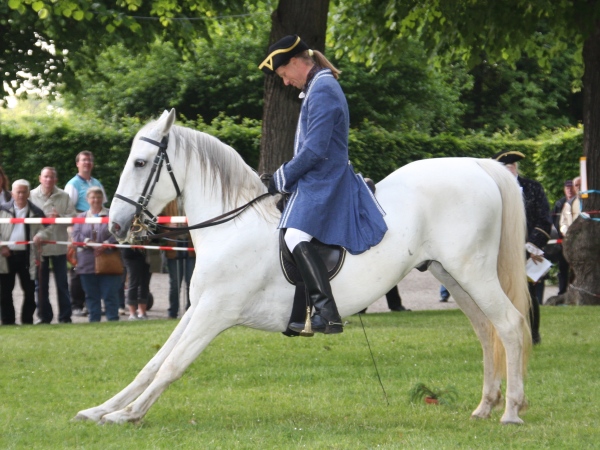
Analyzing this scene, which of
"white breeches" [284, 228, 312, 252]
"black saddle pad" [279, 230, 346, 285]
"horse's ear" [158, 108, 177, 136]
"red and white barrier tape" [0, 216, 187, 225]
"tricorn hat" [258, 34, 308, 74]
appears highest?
"tricorn hat" [258, 34, 308, 74]

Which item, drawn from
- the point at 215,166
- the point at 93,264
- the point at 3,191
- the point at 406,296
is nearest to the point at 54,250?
the point at 93,264

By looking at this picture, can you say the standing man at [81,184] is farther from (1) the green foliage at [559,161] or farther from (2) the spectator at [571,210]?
(1) the green foliage at [559,161]

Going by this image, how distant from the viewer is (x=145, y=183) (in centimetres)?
755

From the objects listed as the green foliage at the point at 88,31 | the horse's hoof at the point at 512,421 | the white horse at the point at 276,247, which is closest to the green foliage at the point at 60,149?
the green foliage at the point at 88,31

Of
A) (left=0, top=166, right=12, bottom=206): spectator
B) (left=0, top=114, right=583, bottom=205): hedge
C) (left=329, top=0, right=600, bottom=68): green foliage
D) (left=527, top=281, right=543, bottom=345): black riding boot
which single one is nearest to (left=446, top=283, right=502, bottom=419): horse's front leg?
(left=527, top=281, right=543, bottom=345): black riding boot

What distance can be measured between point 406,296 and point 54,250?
325 inches

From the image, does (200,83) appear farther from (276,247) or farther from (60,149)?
(276,247)

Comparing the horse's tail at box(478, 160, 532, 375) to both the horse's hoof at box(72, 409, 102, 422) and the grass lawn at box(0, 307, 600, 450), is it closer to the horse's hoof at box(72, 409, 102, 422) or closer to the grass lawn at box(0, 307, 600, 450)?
the grass lawn at box(0, 307, 600, 450)

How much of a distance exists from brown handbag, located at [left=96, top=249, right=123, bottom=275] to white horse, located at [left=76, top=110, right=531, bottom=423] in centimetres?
775

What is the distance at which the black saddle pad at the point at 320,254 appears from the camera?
24.9 ft

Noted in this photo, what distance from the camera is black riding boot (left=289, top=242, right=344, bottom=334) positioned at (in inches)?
290

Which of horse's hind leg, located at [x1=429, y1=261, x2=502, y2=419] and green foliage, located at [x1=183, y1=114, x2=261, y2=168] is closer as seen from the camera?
horse's hind leg, located at [x1=429, y1=261, x2=502, y2=419]

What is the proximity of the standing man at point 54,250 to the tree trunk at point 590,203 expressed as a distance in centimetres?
849

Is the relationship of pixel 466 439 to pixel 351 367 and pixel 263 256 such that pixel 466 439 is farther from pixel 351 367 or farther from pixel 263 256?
pixel 351 367
